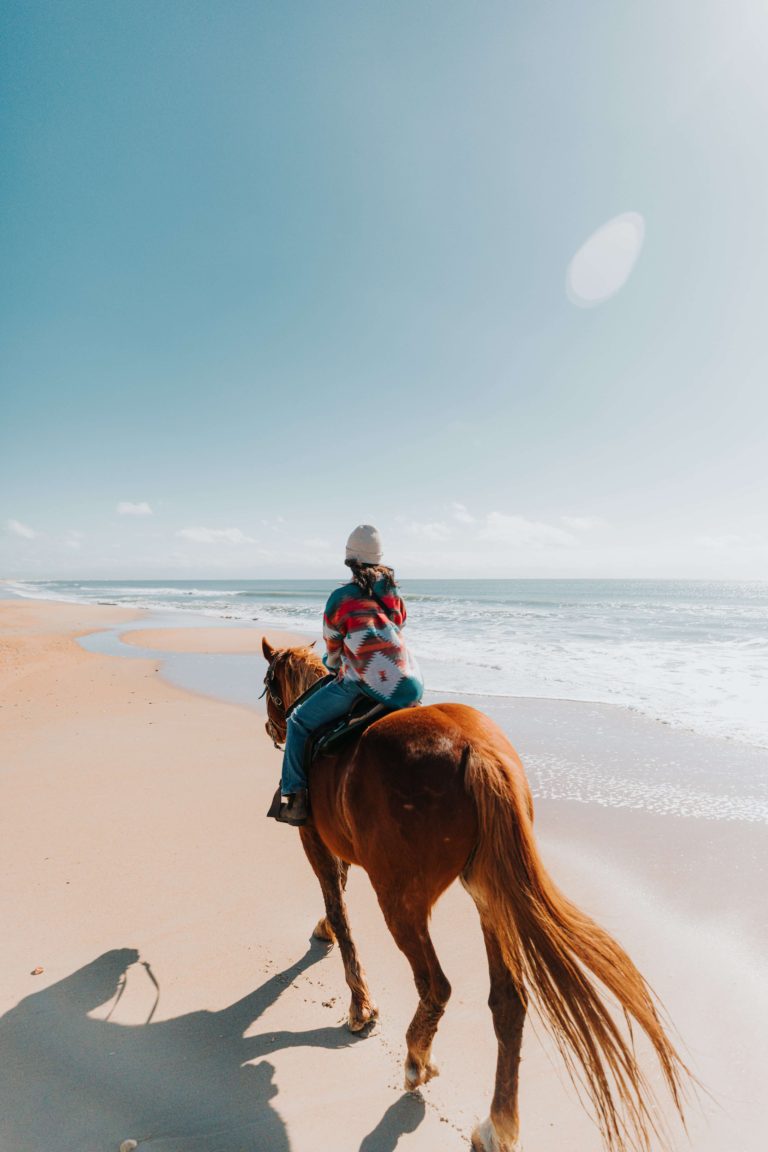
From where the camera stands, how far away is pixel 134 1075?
2467mm

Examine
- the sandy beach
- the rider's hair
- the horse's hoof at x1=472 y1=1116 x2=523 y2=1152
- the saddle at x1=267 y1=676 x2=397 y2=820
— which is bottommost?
the sandy beach

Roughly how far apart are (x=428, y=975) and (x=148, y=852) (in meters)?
3.33

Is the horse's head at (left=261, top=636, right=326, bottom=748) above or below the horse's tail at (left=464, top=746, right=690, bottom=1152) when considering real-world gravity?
above

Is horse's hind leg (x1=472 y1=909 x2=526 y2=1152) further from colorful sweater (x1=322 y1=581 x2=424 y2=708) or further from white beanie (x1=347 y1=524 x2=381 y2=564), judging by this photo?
white beanie (x1=347 y1=524 x2=381 y2=564)

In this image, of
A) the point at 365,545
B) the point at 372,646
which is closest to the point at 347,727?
the point at 372,646

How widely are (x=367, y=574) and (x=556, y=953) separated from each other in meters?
1.93

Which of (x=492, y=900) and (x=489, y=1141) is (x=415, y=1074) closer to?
(x=489, y=1141)

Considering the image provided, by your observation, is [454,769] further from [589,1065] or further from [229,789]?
[229,789]

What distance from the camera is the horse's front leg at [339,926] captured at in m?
2.82

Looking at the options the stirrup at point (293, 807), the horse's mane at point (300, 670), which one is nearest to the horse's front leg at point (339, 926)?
the stirrup at point (293, 807)

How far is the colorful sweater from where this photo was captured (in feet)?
9.27

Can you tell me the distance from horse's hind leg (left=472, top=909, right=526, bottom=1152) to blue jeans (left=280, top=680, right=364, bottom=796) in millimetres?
1251

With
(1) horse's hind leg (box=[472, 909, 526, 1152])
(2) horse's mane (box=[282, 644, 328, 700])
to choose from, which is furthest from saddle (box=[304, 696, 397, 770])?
(1) horse's hind leg (box=[472, 909, 526, 1152])

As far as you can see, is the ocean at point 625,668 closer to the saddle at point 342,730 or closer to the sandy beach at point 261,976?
the sandy beach at point 261,976
